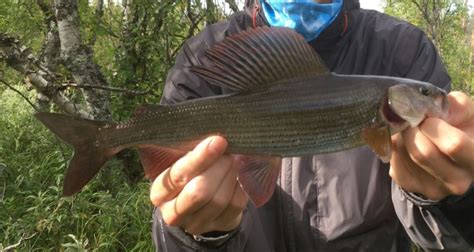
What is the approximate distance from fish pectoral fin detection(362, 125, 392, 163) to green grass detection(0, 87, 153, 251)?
2.68 meters

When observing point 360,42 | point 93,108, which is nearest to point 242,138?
point 360,42

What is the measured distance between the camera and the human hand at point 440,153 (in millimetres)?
1559

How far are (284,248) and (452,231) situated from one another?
857mm

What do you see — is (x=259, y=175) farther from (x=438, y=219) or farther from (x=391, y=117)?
(x=438, y=219)

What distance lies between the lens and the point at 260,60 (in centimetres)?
177

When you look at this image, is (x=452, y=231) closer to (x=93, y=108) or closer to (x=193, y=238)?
(x=193, y=238)

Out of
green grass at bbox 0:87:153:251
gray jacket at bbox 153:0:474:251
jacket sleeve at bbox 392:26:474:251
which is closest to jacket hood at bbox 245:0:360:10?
gray jacket at bbox 153:0:474:251

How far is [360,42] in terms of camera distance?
2734mm

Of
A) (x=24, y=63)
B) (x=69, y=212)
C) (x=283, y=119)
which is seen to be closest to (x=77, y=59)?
(x=24, y=63)

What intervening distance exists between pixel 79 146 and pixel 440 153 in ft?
4.01

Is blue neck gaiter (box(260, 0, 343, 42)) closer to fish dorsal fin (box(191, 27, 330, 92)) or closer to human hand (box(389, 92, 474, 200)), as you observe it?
fish dorsal fin (box(191, 27, 330, 92))

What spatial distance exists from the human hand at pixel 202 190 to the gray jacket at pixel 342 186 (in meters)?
0.21

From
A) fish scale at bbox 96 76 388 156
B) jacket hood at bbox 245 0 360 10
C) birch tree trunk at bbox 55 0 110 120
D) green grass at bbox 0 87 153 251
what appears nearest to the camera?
fish scale at bbox 96 76 388 156

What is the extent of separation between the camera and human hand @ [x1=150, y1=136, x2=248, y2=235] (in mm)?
1701
